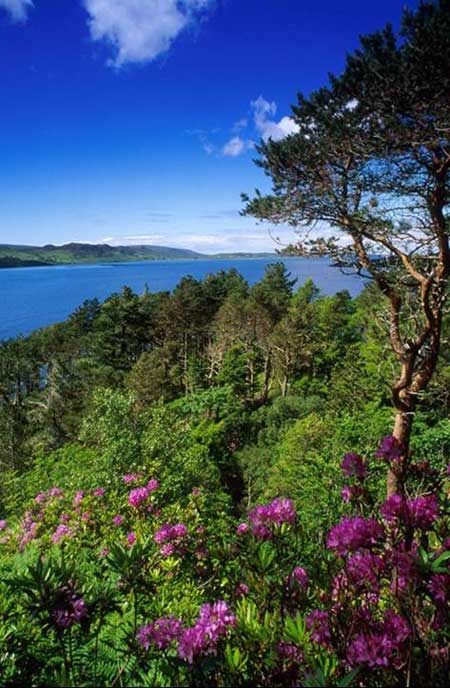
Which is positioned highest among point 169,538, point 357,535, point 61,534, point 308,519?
point 357,535

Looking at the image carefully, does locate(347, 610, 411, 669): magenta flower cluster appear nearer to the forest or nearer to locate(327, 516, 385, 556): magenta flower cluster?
the forest

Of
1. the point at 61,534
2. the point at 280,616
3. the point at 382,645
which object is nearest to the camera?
the point at 382,645

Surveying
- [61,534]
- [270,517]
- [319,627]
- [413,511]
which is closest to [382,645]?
[319,627]

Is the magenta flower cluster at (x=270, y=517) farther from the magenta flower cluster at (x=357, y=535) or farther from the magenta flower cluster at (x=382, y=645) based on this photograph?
the magenta flower cluster at (x=382, y=645)

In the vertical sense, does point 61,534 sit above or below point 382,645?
below

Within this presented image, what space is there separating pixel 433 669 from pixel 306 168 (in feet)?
17.4

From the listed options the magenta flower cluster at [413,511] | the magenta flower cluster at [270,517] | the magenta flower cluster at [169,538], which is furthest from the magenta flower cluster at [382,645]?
the magenta flower cluster at [169,538]

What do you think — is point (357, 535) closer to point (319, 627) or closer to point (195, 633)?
point (319, 627)

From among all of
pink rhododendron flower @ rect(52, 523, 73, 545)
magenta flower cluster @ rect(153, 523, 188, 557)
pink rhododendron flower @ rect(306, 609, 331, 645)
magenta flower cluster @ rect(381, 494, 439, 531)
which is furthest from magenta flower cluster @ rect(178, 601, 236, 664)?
pink rhododendron flower @ rect(52, 523, 73, 545)

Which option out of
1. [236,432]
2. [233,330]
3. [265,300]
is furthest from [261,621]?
[265,300]

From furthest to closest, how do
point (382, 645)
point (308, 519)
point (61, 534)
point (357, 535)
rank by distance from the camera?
point (308, 519)
point (61, 534)
point (357, 535)
point (382, 645)

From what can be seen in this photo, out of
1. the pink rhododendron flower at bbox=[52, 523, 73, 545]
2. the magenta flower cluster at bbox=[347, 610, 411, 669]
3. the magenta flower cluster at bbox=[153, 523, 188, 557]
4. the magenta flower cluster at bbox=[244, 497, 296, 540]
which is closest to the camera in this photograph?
the magenta flower cluster at bbox=[347, 610, 411, 669]

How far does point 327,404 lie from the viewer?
16812mm

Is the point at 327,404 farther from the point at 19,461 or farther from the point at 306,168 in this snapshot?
the point at 19,461
